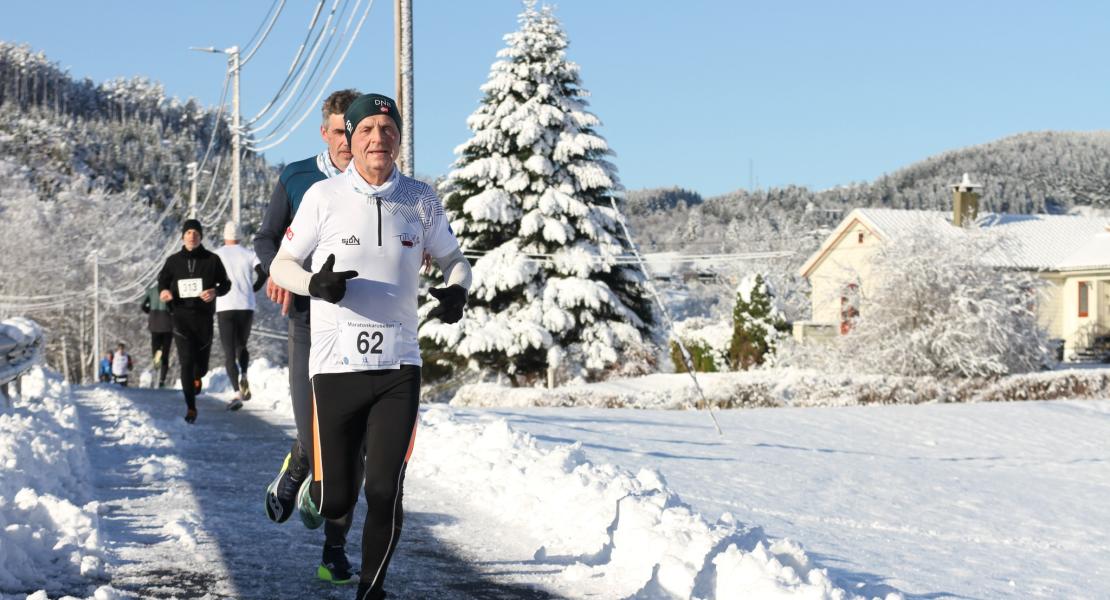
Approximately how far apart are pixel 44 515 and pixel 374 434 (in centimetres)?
240

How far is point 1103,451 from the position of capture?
19781 millimetres

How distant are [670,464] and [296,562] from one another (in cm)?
663

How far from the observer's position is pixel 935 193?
155125mm

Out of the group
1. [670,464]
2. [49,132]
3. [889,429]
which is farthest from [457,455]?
[49,132]

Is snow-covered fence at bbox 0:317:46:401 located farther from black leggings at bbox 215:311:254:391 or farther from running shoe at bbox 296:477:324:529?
running shoe at bbox 296:477:324:529

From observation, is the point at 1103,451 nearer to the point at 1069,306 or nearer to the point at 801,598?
the point at 801,598

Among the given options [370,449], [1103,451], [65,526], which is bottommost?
[1103,451]

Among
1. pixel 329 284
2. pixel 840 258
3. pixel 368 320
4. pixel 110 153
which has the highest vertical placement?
pixel 110 153

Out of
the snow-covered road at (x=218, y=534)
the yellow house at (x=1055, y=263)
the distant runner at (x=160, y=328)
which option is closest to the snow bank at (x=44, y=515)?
the snow-covered road at (x=218, y=534)

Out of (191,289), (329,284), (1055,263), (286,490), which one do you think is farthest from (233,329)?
(1055,263)

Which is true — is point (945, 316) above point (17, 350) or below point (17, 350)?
above

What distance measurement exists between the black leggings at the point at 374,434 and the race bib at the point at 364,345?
44 millimetres

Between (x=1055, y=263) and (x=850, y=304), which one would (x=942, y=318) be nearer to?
(x=850, y=304)

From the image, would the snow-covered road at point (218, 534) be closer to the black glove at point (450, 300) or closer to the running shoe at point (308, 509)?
the running shoe at point (308, 509)
